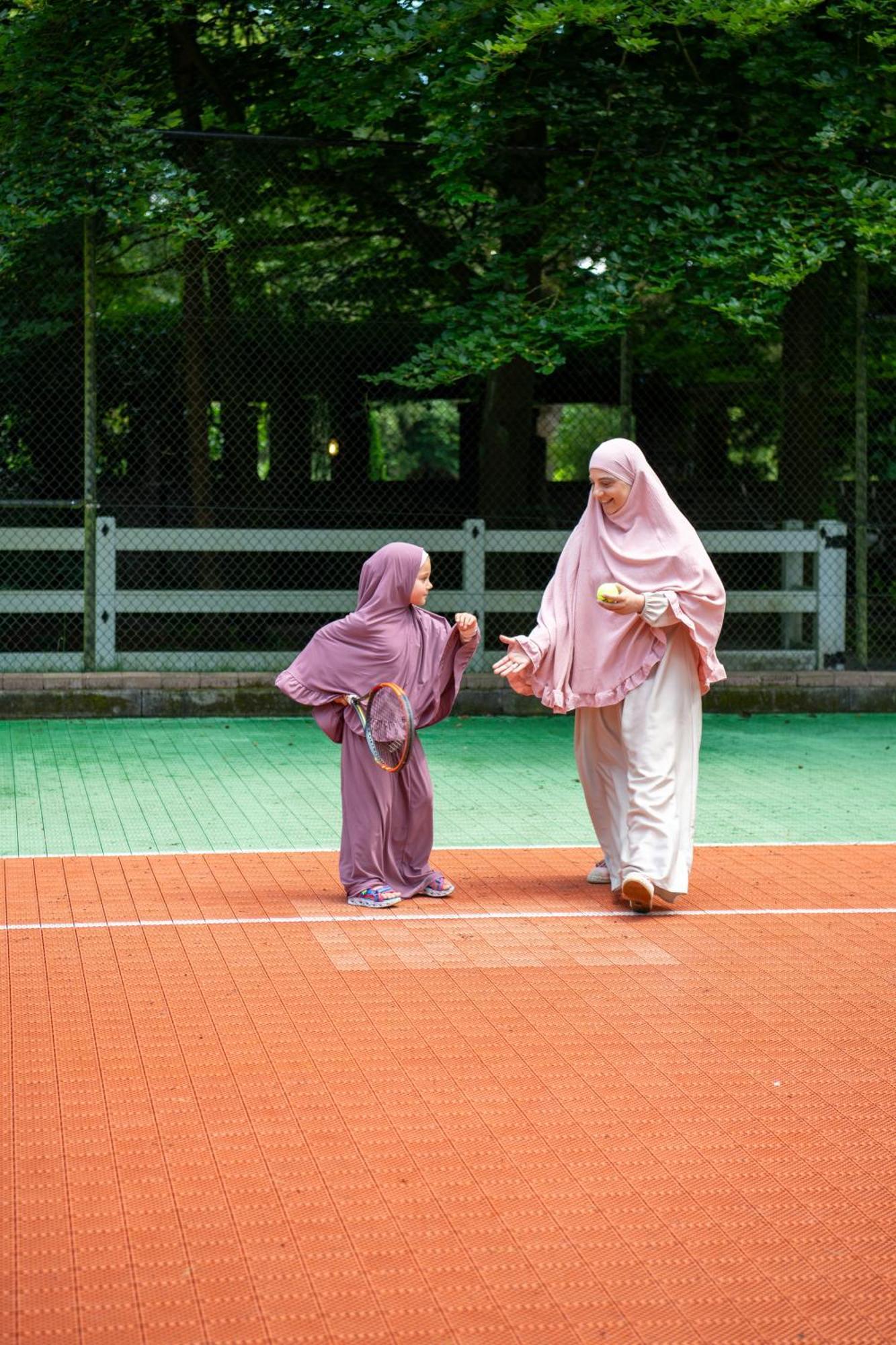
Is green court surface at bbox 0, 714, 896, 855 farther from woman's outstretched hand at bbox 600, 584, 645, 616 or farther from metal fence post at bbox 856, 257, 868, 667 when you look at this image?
woman's outstretched hand at bbox 600, 584, 645, 616

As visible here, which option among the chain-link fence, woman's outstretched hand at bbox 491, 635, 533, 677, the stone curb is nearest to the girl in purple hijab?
woman's outstretched hand at bbox 491, 635, 533, 677

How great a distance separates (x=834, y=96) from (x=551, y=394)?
3.52 metres

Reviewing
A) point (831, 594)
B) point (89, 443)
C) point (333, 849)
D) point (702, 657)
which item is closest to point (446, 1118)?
point (702, 657)

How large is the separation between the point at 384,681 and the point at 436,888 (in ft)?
3.13

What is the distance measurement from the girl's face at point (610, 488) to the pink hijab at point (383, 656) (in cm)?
83

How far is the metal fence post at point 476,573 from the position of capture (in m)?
15.2

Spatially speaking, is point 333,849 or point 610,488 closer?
point 610,488

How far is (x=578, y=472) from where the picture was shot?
54.4 feet

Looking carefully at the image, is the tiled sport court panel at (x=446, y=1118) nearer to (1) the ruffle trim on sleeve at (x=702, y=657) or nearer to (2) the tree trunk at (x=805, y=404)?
(1) the ruffle trim on sleeve at (x=702, y=657)

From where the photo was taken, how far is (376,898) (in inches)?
308

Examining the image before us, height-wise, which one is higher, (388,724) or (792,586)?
(792,586)

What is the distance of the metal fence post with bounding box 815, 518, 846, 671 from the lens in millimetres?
15352

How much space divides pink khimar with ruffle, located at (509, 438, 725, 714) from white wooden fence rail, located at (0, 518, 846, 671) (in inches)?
273

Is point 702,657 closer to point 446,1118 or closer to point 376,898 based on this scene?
point 376,898
